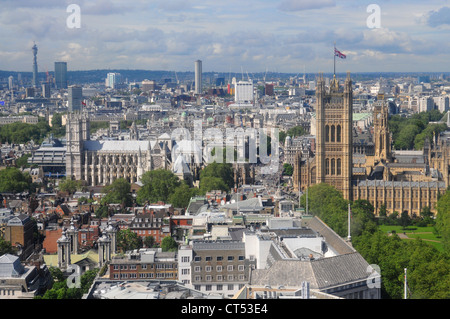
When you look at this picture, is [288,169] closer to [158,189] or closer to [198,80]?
[158,189]

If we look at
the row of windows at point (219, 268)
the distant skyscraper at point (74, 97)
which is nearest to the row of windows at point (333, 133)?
the row of windows at point (219, 268)

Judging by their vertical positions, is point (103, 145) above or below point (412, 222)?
above

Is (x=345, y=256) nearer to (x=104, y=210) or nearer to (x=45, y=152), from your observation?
(x=104, y=210)

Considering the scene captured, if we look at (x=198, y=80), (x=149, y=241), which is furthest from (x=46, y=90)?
(x=149, y=241)

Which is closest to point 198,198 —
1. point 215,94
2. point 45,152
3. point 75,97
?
point 45,152

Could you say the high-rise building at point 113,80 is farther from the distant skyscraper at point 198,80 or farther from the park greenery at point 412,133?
the park greenery at point 412,133

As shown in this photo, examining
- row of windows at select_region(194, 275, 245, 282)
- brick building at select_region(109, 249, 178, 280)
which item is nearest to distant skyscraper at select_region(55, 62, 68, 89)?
brick building at select_region(109, 249, 178, 280)
